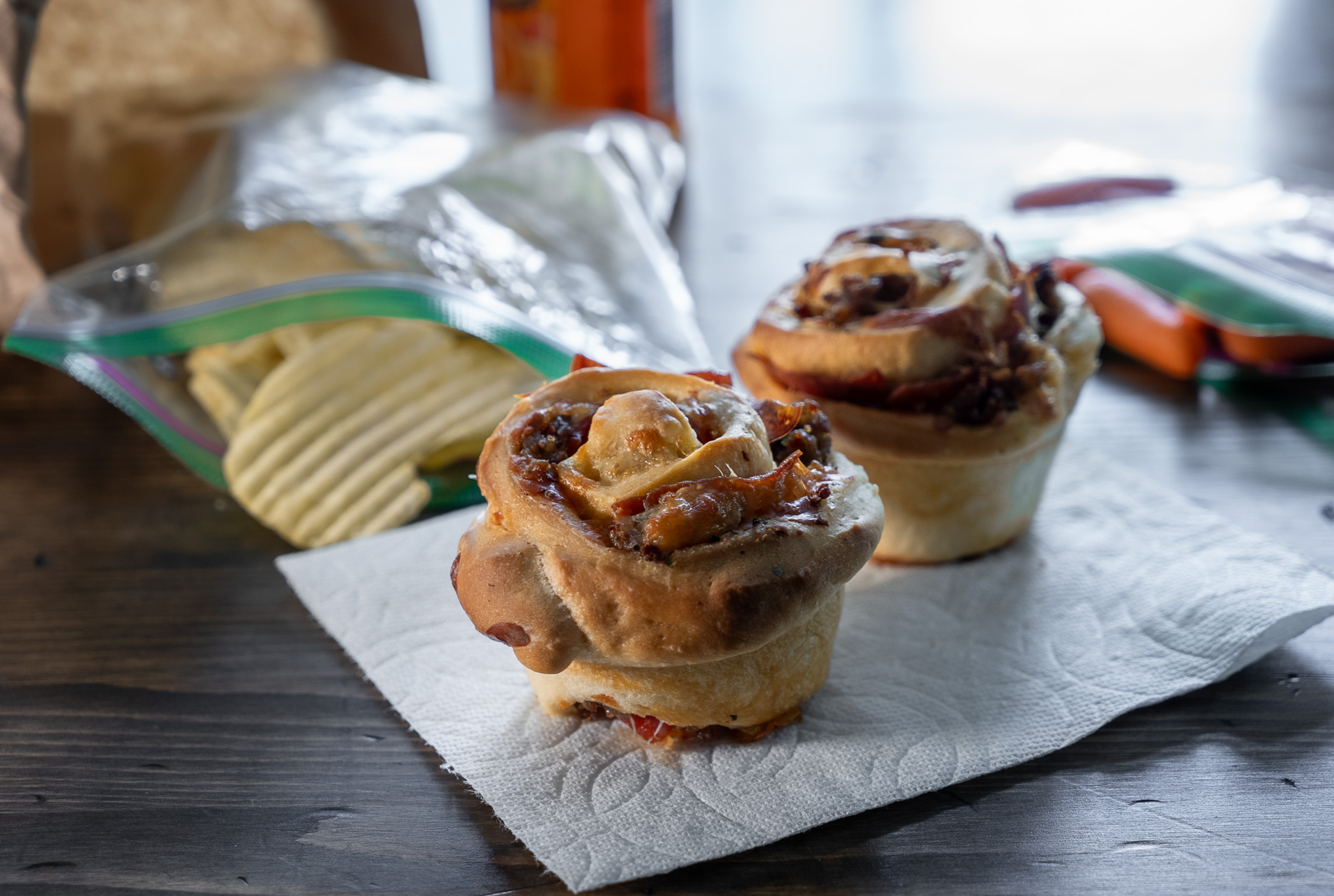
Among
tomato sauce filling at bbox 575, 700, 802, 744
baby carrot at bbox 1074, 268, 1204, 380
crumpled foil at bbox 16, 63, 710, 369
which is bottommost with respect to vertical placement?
baby carrot at bbox 1074, 268, 1204, 380

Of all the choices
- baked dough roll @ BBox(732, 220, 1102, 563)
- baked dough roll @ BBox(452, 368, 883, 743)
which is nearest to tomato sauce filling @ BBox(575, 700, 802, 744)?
baked dough roll @ BBox(452, 368, 883, 743)

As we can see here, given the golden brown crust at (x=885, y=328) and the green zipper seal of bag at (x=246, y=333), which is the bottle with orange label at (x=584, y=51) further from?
the golden brown crust at (x=885, y=328)

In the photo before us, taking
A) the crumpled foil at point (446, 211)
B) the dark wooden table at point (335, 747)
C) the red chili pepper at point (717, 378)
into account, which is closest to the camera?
the dark wooden table at point (335, 747)

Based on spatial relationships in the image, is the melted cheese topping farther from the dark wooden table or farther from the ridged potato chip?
the ridged potato chip

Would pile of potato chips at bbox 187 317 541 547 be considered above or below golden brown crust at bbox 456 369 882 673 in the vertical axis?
below

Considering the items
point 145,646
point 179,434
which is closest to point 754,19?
point 179,434

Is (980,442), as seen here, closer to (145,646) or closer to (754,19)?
(145,646)

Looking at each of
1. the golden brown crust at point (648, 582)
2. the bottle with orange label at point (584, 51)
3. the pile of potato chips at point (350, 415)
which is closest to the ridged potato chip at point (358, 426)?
the pile of potato chips at point (350, 415)
